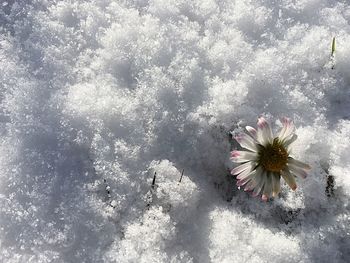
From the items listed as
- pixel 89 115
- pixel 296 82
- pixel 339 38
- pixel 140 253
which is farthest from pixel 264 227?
pixel 339 38

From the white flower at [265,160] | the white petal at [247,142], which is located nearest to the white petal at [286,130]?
the white flower at [265,160]

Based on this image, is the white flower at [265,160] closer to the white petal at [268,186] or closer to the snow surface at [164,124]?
the white petal at [268,186]

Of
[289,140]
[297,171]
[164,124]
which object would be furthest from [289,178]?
[164,124]

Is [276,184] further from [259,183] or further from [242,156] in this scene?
[242,156]

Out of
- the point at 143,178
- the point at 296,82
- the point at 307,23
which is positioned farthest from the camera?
the point at 307,23

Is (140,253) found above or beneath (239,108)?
beneath

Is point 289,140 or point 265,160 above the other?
point 289,140

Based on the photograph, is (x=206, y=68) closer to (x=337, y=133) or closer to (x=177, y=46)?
(x=177, y=46)
